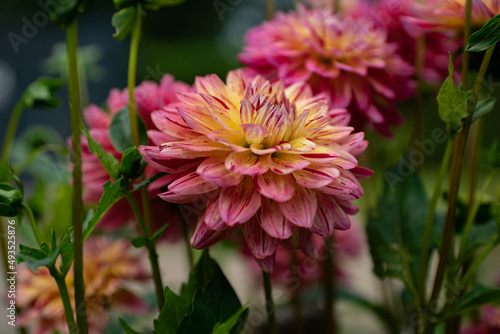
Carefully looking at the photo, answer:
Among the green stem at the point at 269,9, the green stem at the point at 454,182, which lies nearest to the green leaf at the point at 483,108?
the green stem at the point at 454,182

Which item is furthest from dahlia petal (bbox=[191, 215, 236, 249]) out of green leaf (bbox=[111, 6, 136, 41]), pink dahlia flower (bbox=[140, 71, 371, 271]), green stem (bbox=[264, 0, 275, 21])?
green stem (bbox=[264, 0, 275, 21])

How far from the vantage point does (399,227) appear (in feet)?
1.14

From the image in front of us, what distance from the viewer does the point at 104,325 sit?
378mm

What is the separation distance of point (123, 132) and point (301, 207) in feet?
0.41

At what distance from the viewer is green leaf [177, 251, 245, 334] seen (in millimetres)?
252

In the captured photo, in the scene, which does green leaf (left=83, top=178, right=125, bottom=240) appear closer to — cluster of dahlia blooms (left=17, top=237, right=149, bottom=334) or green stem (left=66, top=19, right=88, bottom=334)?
green stem (left=66, top=19, right=88, bottom=334)

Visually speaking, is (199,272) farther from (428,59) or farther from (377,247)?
(428,59)

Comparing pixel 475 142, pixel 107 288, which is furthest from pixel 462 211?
pixel 107 288

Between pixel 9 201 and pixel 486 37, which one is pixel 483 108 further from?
pixel 9 201

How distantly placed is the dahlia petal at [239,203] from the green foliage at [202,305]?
55 millimetres

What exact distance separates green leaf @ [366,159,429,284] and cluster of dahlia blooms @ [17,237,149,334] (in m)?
0.18

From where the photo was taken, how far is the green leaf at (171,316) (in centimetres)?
24

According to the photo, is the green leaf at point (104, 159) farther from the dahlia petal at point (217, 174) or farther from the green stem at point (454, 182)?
the green stem at point (454, 182)

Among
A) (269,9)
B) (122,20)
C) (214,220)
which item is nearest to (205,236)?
(214,220)
